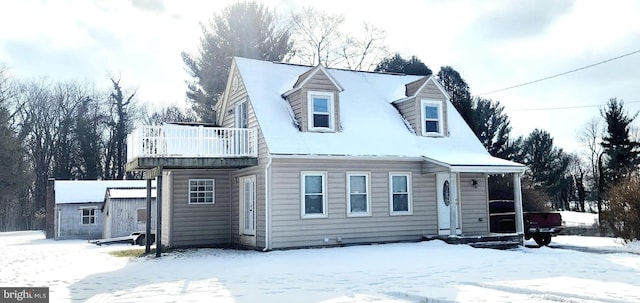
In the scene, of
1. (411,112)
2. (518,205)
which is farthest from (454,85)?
(518,205)

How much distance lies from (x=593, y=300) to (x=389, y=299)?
9.74ft

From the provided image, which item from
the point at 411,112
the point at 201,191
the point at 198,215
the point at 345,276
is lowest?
the point at 345,276

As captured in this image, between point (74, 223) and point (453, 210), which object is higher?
point (453, 210)

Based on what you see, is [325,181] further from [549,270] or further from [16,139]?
[16,139]

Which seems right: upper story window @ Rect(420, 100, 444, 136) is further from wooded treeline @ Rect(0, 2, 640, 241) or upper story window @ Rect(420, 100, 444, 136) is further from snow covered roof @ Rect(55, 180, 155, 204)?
snow covered roof @ Rect(55, 180, 155, 204)

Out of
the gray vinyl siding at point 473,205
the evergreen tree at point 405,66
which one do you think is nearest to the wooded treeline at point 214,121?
the evergreen tree at point 405,66

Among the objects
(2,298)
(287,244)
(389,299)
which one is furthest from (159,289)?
(287,244)

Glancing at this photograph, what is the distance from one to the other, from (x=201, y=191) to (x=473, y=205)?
9770 mm

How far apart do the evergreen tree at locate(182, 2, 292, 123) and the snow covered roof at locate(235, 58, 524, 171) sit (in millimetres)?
15683

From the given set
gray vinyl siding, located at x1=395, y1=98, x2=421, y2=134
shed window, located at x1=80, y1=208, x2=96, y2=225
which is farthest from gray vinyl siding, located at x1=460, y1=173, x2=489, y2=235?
shed window, located at x1=80, y1=208, x2=96, y2=225

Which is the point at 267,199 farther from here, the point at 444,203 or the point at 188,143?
the point at 444,203

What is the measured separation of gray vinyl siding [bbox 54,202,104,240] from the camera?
3372cm

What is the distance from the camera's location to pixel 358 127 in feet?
61.6

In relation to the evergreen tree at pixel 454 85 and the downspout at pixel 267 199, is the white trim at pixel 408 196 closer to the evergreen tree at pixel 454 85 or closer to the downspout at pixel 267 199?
the downspout at pixel 267 199
